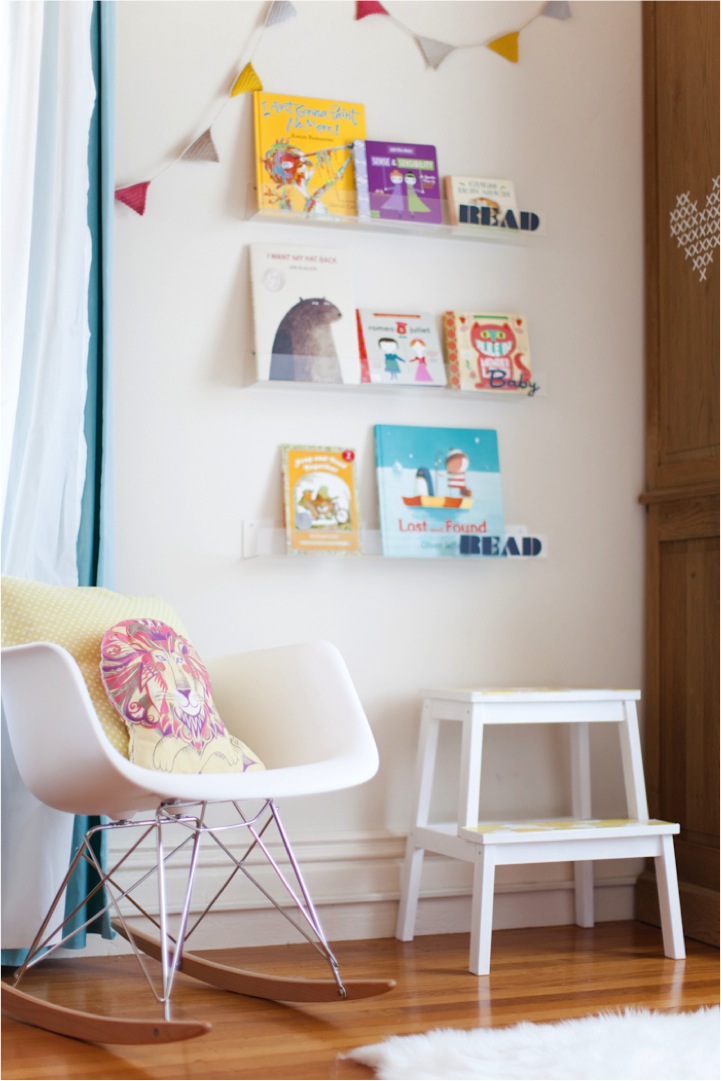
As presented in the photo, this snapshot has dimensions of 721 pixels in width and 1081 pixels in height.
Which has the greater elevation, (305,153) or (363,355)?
(305,153)

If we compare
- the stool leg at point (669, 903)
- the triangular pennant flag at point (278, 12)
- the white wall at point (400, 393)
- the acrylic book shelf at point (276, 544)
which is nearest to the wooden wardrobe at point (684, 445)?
the white wall at point (400, 393)

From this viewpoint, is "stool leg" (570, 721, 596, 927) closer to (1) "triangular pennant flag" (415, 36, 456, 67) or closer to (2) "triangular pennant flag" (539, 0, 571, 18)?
(1) "triangular pennant flag" (415, 36, 456, 67)

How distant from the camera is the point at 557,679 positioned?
108 inches

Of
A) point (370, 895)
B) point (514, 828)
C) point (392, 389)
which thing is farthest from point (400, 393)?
point (370, 895)

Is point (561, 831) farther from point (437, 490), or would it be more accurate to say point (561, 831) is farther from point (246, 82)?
point (246, 82)

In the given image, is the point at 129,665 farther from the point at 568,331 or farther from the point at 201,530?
the point at 568,331

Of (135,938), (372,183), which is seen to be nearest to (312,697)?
(135,938)

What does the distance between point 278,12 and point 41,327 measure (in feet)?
3.35

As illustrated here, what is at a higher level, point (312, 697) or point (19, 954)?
point (312, 697)

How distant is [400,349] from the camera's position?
104 inches

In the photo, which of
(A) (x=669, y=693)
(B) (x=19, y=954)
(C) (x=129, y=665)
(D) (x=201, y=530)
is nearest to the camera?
(C) (x=129, y=665)

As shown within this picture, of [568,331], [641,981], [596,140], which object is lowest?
[641,981]

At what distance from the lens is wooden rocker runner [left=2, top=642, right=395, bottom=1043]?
1668mm

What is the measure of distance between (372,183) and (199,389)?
0.63 metres
